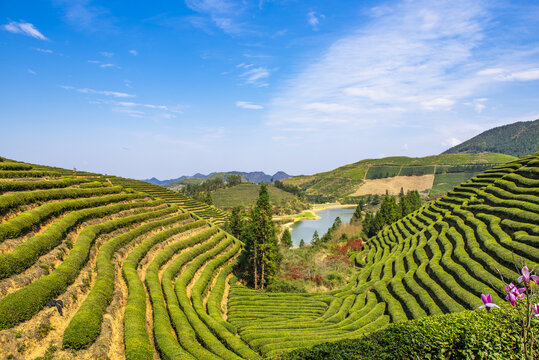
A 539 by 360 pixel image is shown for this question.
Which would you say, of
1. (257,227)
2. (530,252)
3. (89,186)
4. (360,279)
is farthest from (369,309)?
(89,186)

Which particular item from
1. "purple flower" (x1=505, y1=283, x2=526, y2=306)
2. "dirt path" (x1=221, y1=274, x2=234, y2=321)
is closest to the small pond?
"dirt path" (x1=221, y1=274, x2=234, y2=321)

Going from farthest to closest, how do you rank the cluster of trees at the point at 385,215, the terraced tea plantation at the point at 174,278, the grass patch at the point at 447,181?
the grass patch at the point at 447,181 → the cluster of trees at the point at 385,215 → the terraced tea plantation at the point at 174,278

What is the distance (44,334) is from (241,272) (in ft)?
95.5

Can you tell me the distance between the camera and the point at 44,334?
12703 millimetres

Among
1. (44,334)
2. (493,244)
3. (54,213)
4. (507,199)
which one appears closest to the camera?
(44,334)

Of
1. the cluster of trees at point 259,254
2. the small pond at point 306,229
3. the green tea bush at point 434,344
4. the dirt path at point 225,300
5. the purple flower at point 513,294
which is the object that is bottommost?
the small pond at point 306,229

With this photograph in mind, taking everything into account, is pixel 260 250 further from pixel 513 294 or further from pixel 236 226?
pixel 513 294

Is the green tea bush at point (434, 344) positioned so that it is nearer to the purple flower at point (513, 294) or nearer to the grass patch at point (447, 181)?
the purple flower at point (513, 294)

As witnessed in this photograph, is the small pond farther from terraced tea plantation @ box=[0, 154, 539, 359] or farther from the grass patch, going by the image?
the grass patch

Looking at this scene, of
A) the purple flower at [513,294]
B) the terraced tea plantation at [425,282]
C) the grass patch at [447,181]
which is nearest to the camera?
the purple flower at [513,294]

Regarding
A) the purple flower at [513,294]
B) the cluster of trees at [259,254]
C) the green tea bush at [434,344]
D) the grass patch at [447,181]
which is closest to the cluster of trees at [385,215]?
the cluster of trees at [259,254]

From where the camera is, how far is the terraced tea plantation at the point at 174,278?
13961mm

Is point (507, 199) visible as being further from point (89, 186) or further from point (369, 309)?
point (89, 186)

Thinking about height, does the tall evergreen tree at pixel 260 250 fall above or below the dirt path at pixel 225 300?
above
